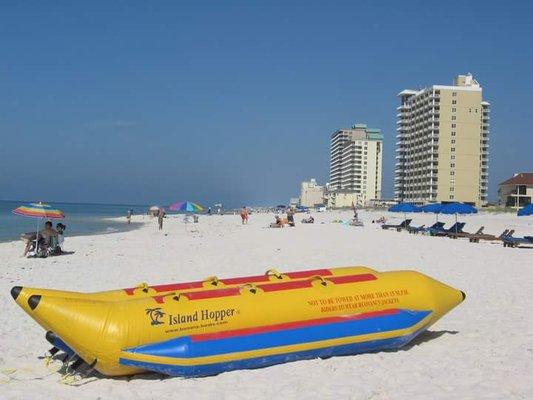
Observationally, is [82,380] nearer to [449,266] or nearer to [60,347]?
[60,347]

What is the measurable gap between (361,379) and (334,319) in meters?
0.84

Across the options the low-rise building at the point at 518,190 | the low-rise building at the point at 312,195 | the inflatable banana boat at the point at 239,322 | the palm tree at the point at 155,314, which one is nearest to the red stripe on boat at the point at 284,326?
the inflatable banana boat at the point at 239,322

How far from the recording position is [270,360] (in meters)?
5.62

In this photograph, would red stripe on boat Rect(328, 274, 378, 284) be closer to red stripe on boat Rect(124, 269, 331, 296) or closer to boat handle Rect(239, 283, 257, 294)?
red stripe on boat Rect(124, 269, 331, 296)

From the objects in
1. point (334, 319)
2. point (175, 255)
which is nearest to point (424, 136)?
point (175, 255)

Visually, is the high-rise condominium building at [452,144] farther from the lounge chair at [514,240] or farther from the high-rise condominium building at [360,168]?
the lounge chair at [514,240]

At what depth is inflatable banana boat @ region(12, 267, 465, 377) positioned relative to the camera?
518 centimetres

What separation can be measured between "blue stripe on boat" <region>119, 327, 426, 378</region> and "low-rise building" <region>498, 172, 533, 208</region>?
233 feet

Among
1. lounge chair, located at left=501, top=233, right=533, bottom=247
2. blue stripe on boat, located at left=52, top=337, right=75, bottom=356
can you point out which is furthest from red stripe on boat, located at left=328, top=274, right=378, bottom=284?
lounge chair, located at left=501, top=233, right=533, bottom=247

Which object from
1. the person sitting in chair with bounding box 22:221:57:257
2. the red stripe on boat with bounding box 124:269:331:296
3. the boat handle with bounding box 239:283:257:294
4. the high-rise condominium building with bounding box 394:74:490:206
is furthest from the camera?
the high-rise condominium building with bounding box 394:74:490:206

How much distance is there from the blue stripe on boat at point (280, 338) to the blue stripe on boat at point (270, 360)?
0.12 metres

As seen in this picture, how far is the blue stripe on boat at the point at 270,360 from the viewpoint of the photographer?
526cm

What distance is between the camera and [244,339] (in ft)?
18.1

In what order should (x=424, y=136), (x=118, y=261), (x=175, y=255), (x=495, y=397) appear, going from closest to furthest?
(x=495, y=397) → (x=118, y=261) → (x=175, y=255) → (x=424, y=136)
